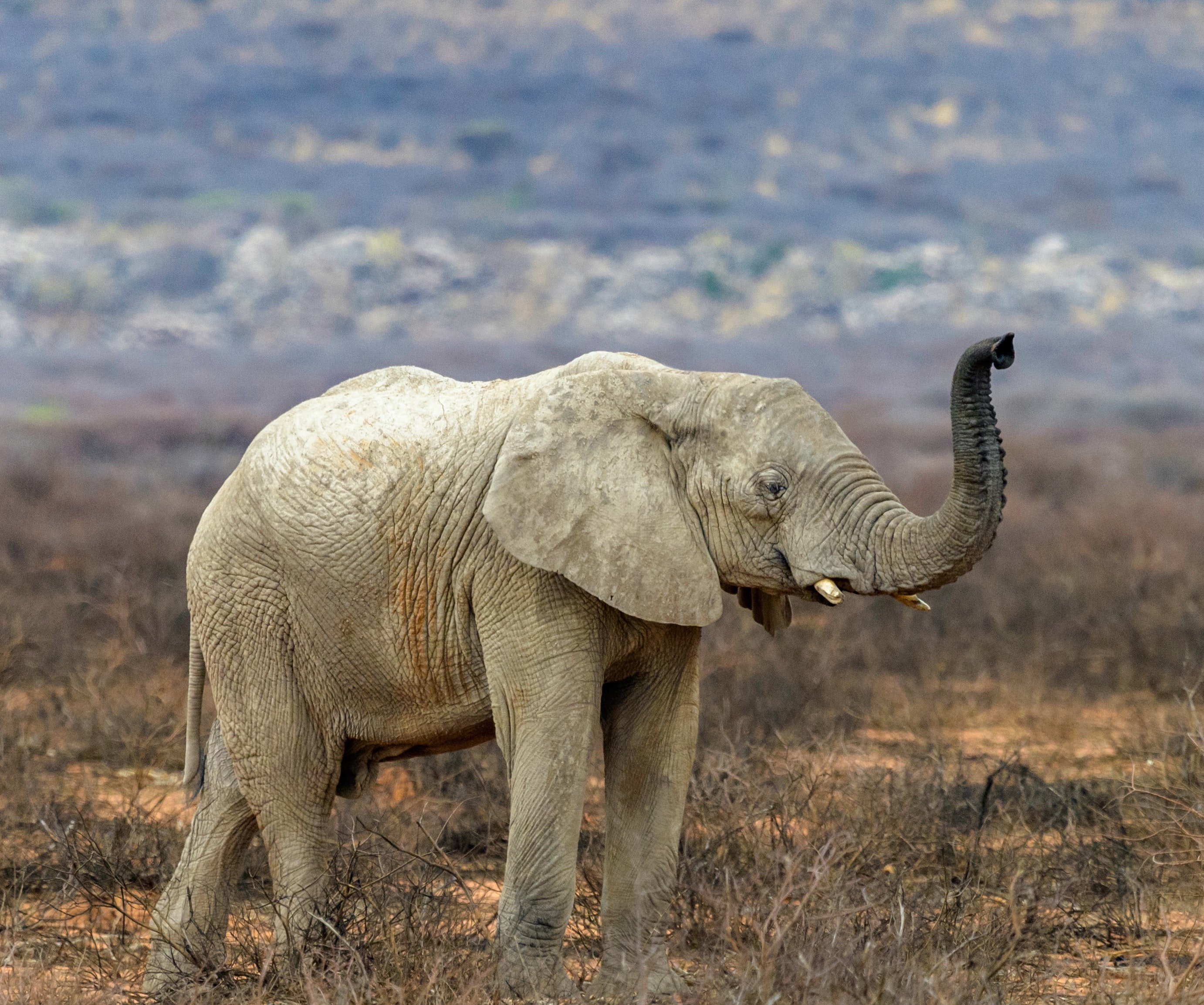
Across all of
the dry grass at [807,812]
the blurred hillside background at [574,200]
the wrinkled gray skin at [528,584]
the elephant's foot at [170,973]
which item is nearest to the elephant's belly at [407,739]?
the wrinkled gray skin at [528,584]

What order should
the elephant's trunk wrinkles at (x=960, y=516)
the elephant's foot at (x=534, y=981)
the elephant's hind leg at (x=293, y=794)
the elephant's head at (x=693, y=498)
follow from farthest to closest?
the elephant's hind leg at (x=293, y=794) < the elephant's foot at (x=534, y=981) < the elephant's head at (x=693, y=498) < the elephant's trunk wrinkles at (x=960, y=516)

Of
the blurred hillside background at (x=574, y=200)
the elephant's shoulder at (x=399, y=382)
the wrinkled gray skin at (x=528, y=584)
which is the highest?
the blurred hillside background at (x=574, y=200)

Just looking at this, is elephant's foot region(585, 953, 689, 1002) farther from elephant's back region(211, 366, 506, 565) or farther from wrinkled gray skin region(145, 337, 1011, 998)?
elephant's back region(211, 366, 506, 565)

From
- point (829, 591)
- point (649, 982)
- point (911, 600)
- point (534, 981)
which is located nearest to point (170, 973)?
point (534, 981)

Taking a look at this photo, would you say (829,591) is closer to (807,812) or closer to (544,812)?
(544,812)

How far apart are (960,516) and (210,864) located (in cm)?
274

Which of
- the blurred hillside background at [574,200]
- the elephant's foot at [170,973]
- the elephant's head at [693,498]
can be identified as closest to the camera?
the elephant's head at [693,498]

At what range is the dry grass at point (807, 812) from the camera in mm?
4543

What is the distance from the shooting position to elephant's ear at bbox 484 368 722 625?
455 centimetres

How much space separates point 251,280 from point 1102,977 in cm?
→ 4619

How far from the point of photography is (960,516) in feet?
13.9

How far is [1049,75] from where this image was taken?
5944 centimetres

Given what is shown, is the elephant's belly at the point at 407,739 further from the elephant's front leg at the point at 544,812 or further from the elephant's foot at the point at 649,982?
the elephant's foot at the point at 649,982

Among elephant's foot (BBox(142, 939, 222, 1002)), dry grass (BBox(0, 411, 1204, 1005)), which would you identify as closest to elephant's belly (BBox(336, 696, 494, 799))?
dry grass (BBox(0, 411, 1204, 1005))
